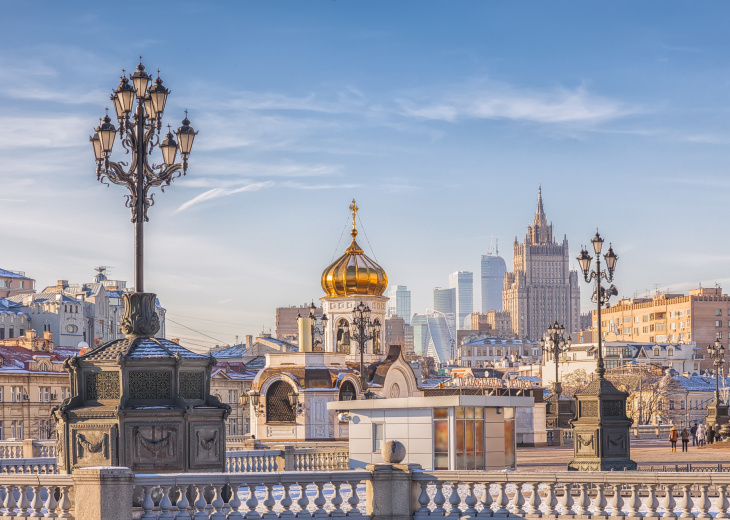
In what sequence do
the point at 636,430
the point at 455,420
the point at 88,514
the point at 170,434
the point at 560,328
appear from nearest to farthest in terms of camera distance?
the point at 88,514, the point at 170,434, the point at 455,420, the point at 560,328, the point at 636,430

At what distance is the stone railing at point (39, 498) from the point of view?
16.8m

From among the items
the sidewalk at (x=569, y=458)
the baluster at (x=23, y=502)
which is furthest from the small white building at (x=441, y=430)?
the baluster at (x=23, y=502)

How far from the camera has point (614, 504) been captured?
1675 centimetres

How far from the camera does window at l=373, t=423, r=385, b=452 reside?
3241cm

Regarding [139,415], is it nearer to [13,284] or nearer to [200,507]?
[200,507]

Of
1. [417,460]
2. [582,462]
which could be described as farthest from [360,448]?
[582,462]

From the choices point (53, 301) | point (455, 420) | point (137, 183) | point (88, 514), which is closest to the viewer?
point (88, 514)

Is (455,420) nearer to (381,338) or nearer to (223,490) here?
(223,490)

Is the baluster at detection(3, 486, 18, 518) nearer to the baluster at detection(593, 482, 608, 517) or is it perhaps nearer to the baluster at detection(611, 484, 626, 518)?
the baluster at detection(593, 482, 608, 517)

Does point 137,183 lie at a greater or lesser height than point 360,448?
greater

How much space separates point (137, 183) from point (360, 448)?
44.7 feet

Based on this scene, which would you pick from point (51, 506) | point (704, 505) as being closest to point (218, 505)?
point (51, 506)

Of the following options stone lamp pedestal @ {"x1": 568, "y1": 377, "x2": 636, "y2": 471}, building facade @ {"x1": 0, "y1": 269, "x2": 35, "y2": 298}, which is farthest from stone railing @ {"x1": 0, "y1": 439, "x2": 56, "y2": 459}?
building facade @ {"x1": 0, "y1": 269, "x2": 35, "y2": 298}

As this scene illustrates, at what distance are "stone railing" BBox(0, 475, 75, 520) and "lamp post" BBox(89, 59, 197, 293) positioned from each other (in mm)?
4174
